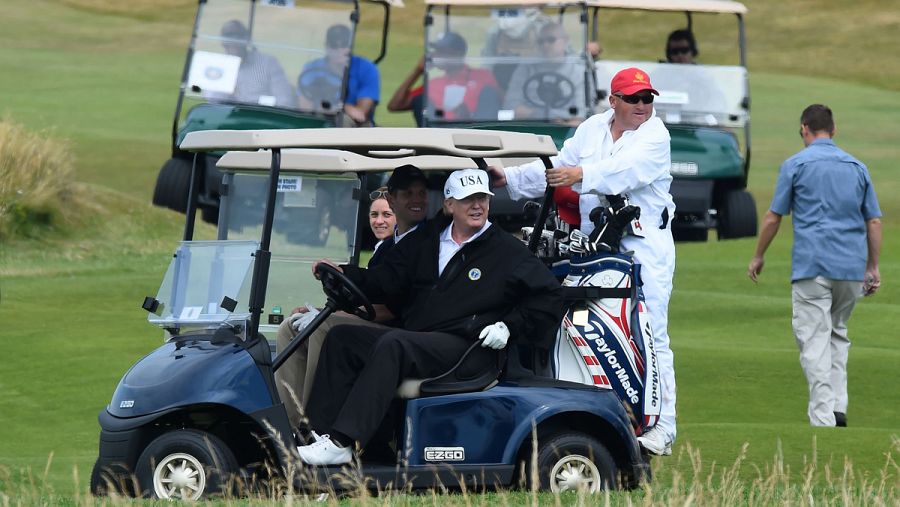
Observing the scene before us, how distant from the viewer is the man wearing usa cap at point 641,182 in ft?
22.2

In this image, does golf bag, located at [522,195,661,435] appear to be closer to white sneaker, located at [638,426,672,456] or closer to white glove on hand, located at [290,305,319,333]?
white sneaker, located at [638,426,672,456]

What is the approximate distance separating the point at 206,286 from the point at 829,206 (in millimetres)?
3876

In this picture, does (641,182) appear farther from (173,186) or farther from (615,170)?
(173,186)

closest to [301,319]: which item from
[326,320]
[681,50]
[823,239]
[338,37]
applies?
[326,320]

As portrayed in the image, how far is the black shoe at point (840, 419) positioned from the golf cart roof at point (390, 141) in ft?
10.7

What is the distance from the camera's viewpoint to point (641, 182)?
6.84 metres

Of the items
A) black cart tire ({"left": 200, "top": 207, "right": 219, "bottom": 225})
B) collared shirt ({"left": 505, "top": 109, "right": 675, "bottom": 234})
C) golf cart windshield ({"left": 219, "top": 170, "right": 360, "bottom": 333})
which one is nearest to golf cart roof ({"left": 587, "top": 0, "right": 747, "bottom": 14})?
black cart tire ({"left": 200, "top": 207, "right": 219, "bottom": 225})

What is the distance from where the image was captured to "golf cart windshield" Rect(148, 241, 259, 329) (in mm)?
6430

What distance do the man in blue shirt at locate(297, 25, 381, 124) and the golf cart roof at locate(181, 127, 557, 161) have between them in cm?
695

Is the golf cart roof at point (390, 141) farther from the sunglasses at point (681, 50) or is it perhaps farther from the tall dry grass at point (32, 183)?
the tall dry grass at point (32, 183)

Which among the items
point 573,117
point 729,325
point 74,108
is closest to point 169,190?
point 573,117

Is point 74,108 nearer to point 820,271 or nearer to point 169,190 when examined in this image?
point 169,190

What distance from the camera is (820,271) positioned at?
9.04 metres

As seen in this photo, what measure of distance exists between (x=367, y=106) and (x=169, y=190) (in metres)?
1.72
